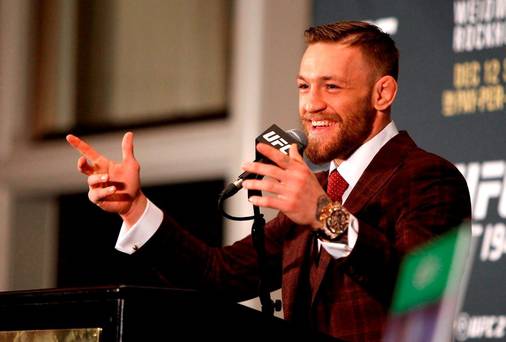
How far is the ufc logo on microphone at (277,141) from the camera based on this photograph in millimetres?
1924

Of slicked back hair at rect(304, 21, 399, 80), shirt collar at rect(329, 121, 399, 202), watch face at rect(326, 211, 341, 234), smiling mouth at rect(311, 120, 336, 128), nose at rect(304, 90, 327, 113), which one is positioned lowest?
watch face at rect(326, 211, 341, 234)

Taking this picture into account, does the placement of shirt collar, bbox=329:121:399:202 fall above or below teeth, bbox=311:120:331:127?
below

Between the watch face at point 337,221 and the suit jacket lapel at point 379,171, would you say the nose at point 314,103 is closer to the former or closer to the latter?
the suit jacket lapel at point 379,171

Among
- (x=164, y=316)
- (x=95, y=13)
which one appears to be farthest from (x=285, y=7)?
(x=164, y=316)

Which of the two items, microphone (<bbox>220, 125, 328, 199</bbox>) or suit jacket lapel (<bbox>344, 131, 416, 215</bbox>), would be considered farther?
suit jacket lapel (<bbox>344, 131, 416, 215</bbox>)

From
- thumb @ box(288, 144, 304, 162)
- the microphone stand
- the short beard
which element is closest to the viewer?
thumb @ box(288, 144, 304, 162)

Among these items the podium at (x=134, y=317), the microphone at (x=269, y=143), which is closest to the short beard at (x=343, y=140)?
the microphone at (x=269, y=143)

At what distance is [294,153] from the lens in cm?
185

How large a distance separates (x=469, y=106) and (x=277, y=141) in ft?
4.36

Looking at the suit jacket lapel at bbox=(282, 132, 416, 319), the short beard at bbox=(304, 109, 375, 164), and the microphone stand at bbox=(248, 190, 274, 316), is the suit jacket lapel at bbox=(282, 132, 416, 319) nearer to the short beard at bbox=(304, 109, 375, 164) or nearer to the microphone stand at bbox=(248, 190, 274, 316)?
the short beard at bbox=(304, 109, 375, 164)

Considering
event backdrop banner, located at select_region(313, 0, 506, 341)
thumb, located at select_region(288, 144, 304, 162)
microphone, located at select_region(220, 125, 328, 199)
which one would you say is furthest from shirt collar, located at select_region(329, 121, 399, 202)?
event backdrop banner, located at select_region(313, 0, 506, 341)

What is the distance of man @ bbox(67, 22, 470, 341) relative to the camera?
77.0 inches

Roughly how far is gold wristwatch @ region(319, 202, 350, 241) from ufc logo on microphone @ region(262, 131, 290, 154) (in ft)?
0.49

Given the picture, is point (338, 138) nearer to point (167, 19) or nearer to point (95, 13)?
point (167, 19)
